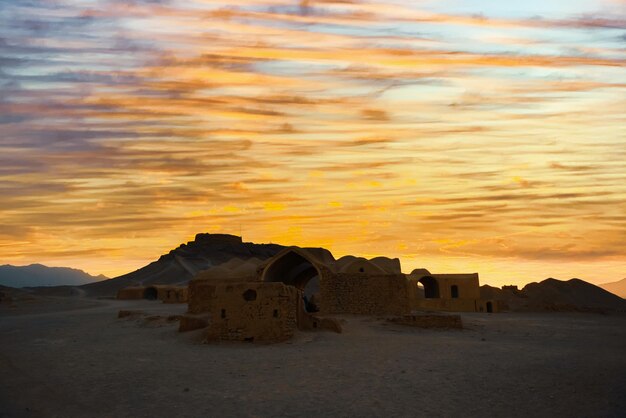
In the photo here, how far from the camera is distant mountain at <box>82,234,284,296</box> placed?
81125 mm

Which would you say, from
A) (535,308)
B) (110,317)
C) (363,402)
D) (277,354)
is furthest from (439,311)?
(363,402)

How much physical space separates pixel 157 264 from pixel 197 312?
6739 centimetres

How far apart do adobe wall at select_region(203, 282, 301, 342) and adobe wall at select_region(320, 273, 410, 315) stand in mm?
9075

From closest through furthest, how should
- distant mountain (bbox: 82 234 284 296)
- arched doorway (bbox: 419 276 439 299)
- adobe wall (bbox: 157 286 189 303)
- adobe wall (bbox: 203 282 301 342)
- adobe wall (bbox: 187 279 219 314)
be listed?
adobe wall (bbox: 203 282 301 342)
adobe wall (bbox: 187 279 219 314)
arched doorway (bbox: 419 276 439 299)
adobe wall (bbox: 157 286 189 303)
distant mountain (bbox: 82 234 284 296)

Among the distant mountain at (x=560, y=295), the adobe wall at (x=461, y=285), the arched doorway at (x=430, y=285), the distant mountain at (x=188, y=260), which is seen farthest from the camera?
the distant mountain at (x=188, y=260)

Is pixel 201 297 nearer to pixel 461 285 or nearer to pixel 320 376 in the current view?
pixel 320 376

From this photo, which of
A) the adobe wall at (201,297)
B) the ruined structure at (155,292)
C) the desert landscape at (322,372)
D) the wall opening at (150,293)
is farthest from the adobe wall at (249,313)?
the wall opening at (150,293)

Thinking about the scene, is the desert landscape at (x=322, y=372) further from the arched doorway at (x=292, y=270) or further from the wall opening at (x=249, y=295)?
the arched doorway at (x=292, y=270)

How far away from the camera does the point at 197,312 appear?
94.1ft

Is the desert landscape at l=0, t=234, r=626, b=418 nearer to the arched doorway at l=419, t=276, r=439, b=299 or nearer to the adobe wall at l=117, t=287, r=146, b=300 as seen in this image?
the arched doorway at l=419, t=276, r=439, b=299

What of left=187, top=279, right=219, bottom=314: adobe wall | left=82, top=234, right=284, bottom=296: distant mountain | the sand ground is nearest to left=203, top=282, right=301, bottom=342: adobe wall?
the sand ground

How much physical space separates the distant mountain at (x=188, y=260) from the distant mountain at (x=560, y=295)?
4250 centimetres

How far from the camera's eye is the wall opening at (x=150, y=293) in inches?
2212

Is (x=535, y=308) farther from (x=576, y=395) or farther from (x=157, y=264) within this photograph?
(x=157, y=264)
